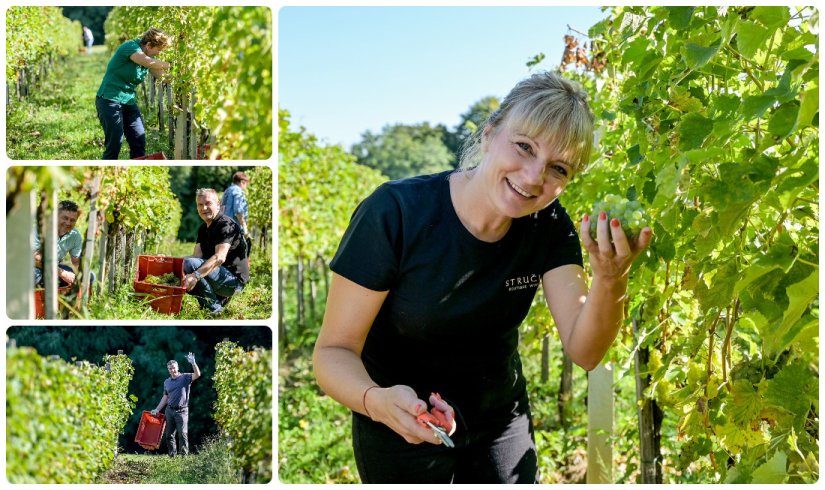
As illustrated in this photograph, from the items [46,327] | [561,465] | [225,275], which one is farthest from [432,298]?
[561,465]

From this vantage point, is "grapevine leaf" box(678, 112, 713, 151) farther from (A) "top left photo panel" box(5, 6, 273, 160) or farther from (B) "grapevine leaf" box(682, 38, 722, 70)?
(A) "top left photo panel" box(5, 6, 273, 160)

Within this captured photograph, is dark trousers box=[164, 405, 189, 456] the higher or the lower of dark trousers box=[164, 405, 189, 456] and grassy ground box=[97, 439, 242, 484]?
the higher

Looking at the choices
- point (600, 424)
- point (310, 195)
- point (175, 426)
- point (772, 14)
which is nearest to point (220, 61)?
point (175, 426)

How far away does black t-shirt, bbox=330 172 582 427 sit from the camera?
1.76 metres

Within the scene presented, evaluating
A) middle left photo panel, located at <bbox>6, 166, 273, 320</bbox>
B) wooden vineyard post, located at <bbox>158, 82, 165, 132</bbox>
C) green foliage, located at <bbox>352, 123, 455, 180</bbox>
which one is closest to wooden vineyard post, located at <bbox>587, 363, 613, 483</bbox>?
middle left photo panel, located at <bbox>6, 166, 273, 320</bbox>

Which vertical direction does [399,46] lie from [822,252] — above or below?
above

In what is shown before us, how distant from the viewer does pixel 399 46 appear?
34.0ft

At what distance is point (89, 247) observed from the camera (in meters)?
1.95

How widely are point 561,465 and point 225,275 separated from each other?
2.69 metres

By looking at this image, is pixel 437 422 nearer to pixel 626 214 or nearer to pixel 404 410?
pixel 404 410

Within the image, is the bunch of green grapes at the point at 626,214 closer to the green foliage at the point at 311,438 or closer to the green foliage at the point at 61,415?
the green foliage at the point at 61,415
